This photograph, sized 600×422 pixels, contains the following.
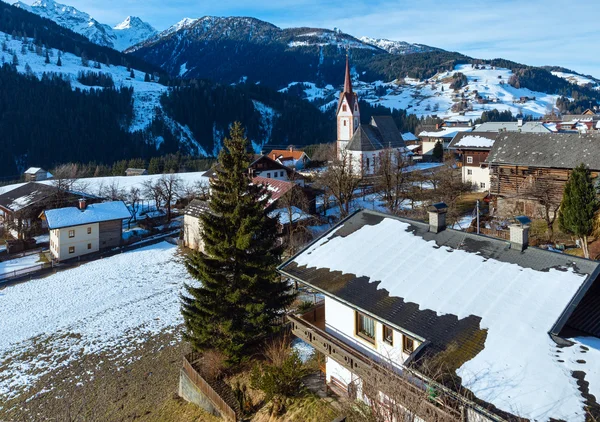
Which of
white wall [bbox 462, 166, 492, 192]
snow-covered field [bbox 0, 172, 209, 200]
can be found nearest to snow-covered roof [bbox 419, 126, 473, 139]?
white wall [bbox 462, 166, 492, 192]

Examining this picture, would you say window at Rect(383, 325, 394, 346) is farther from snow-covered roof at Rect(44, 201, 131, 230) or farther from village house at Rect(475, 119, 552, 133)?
village house at Rect(475, 119, 552, 133)

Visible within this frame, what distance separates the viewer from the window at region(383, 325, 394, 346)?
43.8 ft

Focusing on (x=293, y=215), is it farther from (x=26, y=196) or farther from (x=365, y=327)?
(x=26, y=196)

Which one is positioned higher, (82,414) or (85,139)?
(85,139)

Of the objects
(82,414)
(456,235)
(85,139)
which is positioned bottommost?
(82,414)

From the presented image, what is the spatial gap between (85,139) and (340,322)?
566ft

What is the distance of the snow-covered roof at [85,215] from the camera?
43.0 meters

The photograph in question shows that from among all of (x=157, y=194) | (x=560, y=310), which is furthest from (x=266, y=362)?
(x=157, y=194)

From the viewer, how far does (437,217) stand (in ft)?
50.8

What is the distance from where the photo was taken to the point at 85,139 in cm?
16262

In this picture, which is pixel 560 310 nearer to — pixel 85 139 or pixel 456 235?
pixel 456 235

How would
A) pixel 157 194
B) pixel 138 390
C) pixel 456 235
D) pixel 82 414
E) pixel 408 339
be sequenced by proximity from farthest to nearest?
pixel 157 194, pixel 138 390, pixel 82 414, pixel 456 235, pixel 408 339

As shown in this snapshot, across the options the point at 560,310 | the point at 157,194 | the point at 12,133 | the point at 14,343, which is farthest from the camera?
the point at 12,133

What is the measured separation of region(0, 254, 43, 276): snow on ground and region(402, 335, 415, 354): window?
125ft
